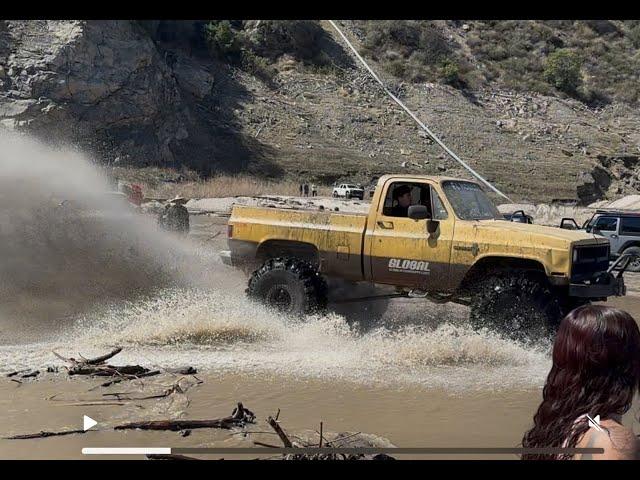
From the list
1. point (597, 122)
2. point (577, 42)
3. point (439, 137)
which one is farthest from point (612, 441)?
point (577, 42)

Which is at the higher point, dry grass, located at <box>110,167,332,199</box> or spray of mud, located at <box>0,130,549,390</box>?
dry grass, located at <box>110,167,332,199</box>

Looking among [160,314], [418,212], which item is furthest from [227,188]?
[418,212]

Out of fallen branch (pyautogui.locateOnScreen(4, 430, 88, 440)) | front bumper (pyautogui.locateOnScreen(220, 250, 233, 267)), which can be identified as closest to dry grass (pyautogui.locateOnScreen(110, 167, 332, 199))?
front bumper (pyautogui.locateOnScreen(220, 250, 233, 267))

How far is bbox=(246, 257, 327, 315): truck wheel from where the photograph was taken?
386 inches

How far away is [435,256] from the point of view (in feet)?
30.8

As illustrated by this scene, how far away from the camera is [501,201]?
4125 cm

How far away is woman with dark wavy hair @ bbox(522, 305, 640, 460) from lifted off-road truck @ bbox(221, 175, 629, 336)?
22.1 ft

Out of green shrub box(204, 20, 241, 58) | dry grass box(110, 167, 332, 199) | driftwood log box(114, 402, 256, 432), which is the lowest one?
driftwood log box(114, 402, 256, 432)

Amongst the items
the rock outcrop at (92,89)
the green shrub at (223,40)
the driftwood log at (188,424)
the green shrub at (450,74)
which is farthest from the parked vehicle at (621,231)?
the green shrub at (223,40)

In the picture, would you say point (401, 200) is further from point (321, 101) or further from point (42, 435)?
point (321, 101)

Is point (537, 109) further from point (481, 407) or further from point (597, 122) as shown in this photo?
point (481, 407)

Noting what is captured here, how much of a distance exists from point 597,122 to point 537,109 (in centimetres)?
393

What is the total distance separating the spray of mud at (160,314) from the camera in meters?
8.53

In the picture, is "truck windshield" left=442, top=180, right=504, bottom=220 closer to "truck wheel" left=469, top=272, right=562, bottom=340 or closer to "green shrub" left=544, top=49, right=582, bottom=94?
"truck wheel" left=469, top=272, right=562, bottom=340
